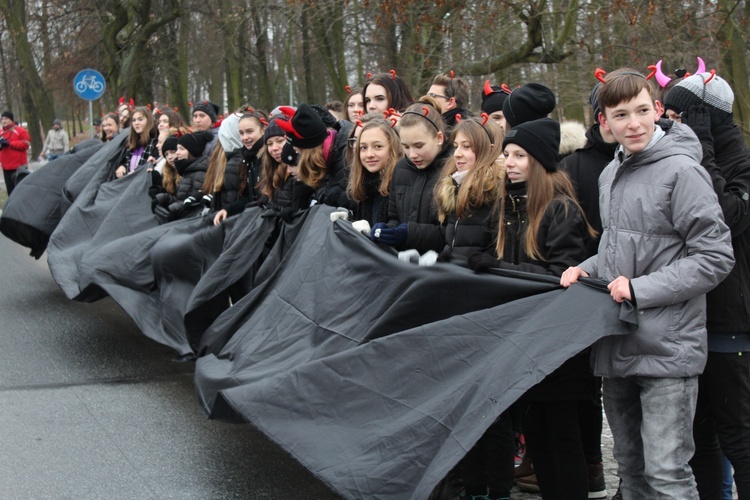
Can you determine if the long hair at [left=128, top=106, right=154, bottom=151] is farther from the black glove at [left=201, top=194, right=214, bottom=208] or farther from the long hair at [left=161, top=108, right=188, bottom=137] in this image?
the black glove at [left=201, top=194, right=214, bottom=208]

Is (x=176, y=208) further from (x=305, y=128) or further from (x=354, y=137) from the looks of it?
(x=354, y=137)

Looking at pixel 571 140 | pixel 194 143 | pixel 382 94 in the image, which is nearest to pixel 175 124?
pixel 194 143

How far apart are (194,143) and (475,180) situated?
4.24m

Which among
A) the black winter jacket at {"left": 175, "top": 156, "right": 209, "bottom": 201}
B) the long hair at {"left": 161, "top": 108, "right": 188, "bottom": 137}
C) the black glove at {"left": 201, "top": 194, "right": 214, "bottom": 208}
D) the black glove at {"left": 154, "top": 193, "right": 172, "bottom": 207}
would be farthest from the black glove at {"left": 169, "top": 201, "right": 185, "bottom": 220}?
the long hair at {"left": 161, "top": 108, "right": 188, "bottom": 137}

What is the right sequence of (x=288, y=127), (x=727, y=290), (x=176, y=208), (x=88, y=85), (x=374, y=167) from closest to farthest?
(x=727, y=290) → (x=374, y=167) → (x=288, y=127) → (x=176, y=208) → (x=88, y=85)

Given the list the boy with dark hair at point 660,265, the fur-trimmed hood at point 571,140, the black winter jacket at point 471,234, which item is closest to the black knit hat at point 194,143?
the fur-trimmed hood at point 571,140

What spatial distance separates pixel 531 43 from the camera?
13.8m

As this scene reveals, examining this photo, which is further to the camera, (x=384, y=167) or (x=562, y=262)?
(x=384, y=167)

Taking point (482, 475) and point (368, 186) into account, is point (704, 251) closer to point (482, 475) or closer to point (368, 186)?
point (482, 475)

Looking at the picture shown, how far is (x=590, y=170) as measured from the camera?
13.5 ft

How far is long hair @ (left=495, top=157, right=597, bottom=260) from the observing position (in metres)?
3.84

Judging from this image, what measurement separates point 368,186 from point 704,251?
7.79ft

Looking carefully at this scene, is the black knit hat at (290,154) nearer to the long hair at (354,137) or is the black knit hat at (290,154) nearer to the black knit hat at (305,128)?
the black knit hat at (305,128)

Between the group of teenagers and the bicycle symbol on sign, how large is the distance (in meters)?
17.4
